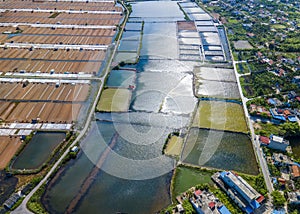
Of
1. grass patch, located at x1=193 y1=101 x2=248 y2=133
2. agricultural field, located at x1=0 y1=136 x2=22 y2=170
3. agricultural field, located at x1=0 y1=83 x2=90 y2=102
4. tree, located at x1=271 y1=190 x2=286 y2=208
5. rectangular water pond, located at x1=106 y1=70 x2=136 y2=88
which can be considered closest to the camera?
tree, located at x1=271 y1=190 x2=286 y2=208

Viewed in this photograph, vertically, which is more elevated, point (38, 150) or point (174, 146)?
point (174, 146)

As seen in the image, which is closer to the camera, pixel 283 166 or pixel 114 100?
pixel 283 166

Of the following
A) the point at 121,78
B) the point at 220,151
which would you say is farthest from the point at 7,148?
the point at 220,151

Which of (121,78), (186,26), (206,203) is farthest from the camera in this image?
(186,26)

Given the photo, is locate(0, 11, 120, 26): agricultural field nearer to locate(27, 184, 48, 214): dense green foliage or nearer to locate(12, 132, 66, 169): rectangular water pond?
locate(12, 132, 66, 169): rectangular water pond

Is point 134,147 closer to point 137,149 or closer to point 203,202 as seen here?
point 137,149

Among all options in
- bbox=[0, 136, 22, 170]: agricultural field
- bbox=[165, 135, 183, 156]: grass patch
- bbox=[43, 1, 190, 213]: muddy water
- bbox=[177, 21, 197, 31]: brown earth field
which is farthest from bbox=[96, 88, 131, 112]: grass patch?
bbox=[177, 21, 197, 31]: brown earth field

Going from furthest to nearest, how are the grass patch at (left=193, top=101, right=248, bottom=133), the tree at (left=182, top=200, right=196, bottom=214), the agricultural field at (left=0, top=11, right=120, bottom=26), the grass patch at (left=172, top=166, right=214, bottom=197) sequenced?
the agricultural field at (left=0, top=11, right=120, bottom=26) < the grass patch at (left=193, top=101, right=248, bottom=133) < the grass patch at (left=172, top=166, right=214, bottom=197) < the tree at (left=182, top=200, right=196, bottom=214)
